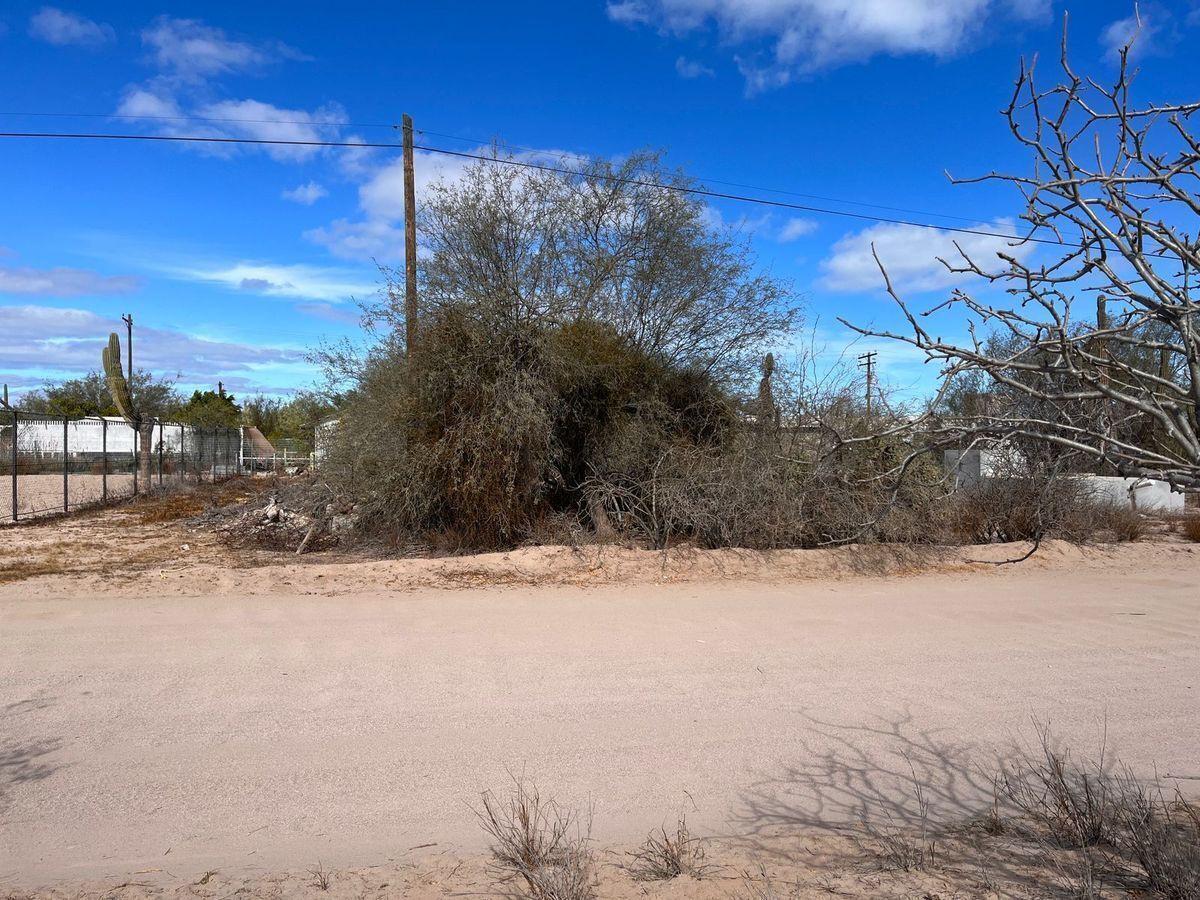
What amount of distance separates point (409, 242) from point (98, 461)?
26703mm

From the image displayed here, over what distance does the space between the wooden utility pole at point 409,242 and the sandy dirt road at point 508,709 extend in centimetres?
581

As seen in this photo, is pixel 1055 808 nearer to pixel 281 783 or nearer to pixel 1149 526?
pixel 281 783

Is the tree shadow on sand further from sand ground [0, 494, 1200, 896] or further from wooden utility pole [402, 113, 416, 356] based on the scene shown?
wooden utility pole [402, 113, 416, 356]

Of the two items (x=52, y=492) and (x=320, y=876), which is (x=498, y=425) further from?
(x=52, y=492)

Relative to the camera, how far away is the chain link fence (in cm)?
2400

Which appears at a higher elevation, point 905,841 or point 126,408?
point 126,408

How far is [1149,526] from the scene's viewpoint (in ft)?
58.8

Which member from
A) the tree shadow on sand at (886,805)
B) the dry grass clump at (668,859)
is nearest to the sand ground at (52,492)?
the tree shadow on sand at (886,805)

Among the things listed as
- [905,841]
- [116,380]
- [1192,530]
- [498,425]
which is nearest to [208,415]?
[116,380]

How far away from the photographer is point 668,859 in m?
4.12

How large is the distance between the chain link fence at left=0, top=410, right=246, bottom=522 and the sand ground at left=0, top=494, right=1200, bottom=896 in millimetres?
12421

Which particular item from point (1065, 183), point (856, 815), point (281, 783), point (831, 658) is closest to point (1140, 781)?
point (856, 815)

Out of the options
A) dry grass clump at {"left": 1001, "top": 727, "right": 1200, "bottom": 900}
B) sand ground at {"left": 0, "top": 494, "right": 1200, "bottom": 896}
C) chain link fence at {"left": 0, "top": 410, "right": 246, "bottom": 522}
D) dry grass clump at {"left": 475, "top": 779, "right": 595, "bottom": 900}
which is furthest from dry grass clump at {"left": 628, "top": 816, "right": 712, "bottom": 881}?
chain link fence at {"left": 0, "top": 410, "right": 246, "bottom": 522}

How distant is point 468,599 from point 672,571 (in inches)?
126
